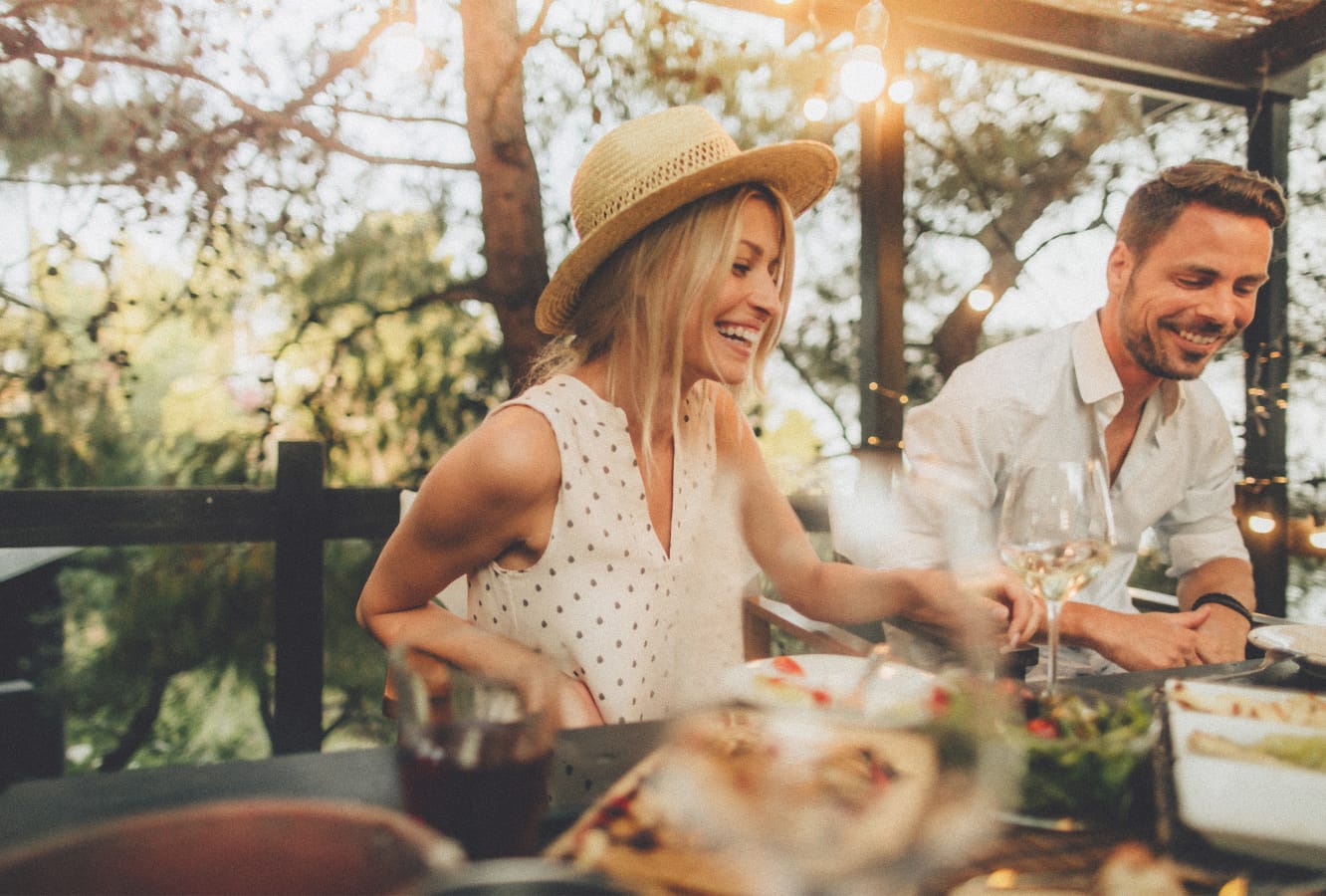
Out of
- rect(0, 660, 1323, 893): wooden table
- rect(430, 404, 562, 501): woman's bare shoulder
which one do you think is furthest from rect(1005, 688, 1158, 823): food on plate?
rect(430, 404, 562, 501): woman's bare shoulder

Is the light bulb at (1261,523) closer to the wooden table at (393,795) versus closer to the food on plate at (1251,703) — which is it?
the food on plate at (1251,703)

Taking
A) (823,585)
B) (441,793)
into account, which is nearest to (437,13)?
(823,585)

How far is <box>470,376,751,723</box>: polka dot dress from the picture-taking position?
1354 millimetres

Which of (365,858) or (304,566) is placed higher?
(365,858)

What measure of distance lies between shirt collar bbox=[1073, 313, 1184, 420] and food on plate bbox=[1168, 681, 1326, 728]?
1.27 metres

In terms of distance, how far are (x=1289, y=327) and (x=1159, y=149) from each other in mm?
909

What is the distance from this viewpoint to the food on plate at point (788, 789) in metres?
0.32

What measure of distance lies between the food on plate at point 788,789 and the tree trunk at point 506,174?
255 centimetres

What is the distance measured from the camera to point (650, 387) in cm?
147

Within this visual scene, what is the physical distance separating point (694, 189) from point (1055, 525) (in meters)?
0.78

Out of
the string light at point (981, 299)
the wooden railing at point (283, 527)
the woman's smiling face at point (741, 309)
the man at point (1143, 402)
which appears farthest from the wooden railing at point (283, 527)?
the string light at point (981, 299)

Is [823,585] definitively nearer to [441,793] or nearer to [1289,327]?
[441,793]

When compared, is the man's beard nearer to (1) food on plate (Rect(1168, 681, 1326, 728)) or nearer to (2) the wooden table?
(1) food on plate (Rect(1168, 681, 1326, 728))

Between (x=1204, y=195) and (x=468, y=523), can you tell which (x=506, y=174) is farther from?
(x=1204, y=195)
